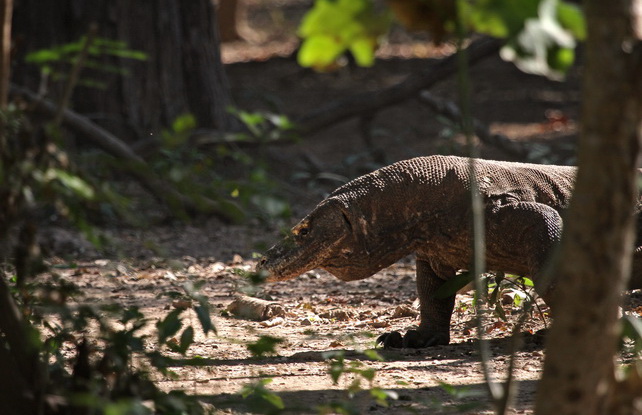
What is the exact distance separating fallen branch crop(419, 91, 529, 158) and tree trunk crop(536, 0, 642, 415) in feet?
20.7

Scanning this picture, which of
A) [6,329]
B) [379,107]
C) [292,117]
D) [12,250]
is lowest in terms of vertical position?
[6,329]

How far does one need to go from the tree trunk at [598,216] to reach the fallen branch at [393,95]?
6505 millimetres

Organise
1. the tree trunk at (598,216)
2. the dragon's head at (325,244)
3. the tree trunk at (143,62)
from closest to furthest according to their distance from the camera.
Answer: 1. the tree trunk at (598,216)
2. the dragon's head at (325,244)
3. the tree trunk at (143,62)

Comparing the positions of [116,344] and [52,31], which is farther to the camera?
[52,31]

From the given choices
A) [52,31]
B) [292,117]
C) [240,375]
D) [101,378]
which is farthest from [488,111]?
[101,378]

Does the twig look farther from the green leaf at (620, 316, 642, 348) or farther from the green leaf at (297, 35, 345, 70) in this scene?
the green leaf at (620, 316, 642, 348)

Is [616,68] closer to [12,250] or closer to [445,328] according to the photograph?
[12,250]

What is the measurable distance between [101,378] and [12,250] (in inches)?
→ 15.6

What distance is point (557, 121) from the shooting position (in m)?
10.5

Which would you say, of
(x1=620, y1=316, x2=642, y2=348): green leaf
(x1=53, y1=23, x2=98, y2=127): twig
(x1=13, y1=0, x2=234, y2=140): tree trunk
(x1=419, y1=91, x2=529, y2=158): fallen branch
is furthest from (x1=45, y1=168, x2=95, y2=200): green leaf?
(x1=419, y1=91, x2=529, y2=158): fallen branch

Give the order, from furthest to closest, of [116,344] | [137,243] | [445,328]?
[137,243] < [445,328] < [116,344]

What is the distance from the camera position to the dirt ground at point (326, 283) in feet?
9.61

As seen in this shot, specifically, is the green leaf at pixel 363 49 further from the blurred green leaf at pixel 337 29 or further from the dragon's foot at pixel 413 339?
the dragon's foot at pixel 413 339

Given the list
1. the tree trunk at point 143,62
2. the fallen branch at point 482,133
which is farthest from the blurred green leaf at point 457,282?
the tree trunk at point 143,62
